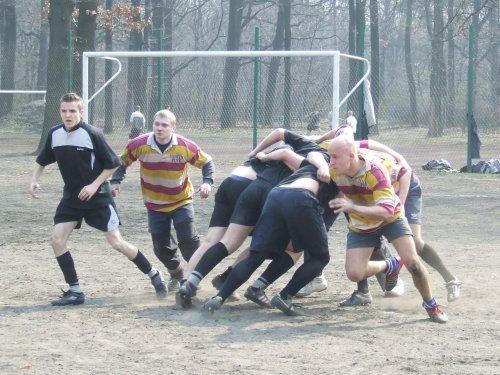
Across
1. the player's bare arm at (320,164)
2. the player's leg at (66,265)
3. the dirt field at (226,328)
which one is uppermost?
the player's bare arm at (320,164)

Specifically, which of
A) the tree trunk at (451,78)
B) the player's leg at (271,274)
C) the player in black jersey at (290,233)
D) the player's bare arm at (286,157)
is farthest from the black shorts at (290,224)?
the tree trunk at (451,78)

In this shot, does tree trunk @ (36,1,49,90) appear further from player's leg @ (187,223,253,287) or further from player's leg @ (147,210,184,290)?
player's leg @ (187,223,253,287)

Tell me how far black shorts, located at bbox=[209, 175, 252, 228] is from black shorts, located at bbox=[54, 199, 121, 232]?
0.85 meters

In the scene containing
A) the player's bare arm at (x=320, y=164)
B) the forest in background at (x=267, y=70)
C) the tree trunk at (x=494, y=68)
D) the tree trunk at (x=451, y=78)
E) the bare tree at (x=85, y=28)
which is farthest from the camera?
the tree trunk at (x=494, y=68)

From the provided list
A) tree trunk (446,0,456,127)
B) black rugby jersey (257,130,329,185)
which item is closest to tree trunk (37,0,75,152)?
tree trunk (446,0,456,127)

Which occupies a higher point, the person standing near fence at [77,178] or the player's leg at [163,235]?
the person standing near fence at [77,178]

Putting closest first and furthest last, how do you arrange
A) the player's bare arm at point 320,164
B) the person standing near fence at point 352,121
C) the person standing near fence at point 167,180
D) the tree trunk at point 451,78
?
the player's bare arm at point 320,164 → the person standing near fence at point 167,180 → the person standing near fence at point 352,121 → the tree trunk at point 451,78

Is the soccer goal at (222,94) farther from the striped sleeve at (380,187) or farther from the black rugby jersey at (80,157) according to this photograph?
the striped sleeve at (380,187)

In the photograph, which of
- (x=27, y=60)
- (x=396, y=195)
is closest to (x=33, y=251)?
(x=396, y=195)

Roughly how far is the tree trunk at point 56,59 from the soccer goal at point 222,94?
976 mm

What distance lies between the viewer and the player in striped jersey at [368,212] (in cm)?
690

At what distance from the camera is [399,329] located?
6.98 metres

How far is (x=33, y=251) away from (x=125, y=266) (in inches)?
53.1

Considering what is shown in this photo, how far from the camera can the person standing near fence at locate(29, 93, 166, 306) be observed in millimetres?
7809
